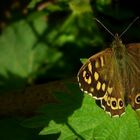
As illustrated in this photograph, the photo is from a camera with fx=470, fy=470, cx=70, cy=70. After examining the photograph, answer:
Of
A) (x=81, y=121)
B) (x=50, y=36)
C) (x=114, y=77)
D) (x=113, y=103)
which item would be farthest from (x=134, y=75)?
(x=50, y=36)

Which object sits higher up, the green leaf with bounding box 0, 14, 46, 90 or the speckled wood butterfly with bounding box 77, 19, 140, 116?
the green leaf with bounding box 0, 14, 46, 90

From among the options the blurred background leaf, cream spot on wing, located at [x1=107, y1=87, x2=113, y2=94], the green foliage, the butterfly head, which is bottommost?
the green foliage

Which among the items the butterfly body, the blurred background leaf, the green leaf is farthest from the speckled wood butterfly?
the green leaf

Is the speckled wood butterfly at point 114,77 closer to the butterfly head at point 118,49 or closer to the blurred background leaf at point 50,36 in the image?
the butterfly head at point 118,49

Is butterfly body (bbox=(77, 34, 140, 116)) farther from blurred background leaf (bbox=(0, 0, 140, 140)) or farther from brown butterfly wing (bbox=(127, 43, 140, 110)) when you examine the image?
blurred background leaf (bbox=(0, 0, 140, 140))

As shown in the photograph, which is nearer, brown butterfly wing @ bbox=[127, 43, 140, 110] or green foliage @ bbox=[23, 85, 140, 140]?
brown butterfly wing @ bbox=[127, 43, 140, 110]

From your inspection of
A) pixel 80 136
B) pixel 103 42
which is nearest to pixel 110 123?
pixel 80 136

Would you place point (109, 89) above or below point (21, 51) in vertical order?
below

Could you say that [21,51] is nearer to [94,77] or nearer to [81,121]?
[81,121]

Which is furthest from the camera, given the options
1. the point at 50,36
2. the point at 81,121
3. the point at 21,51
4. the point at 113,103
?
the point at 21,51
